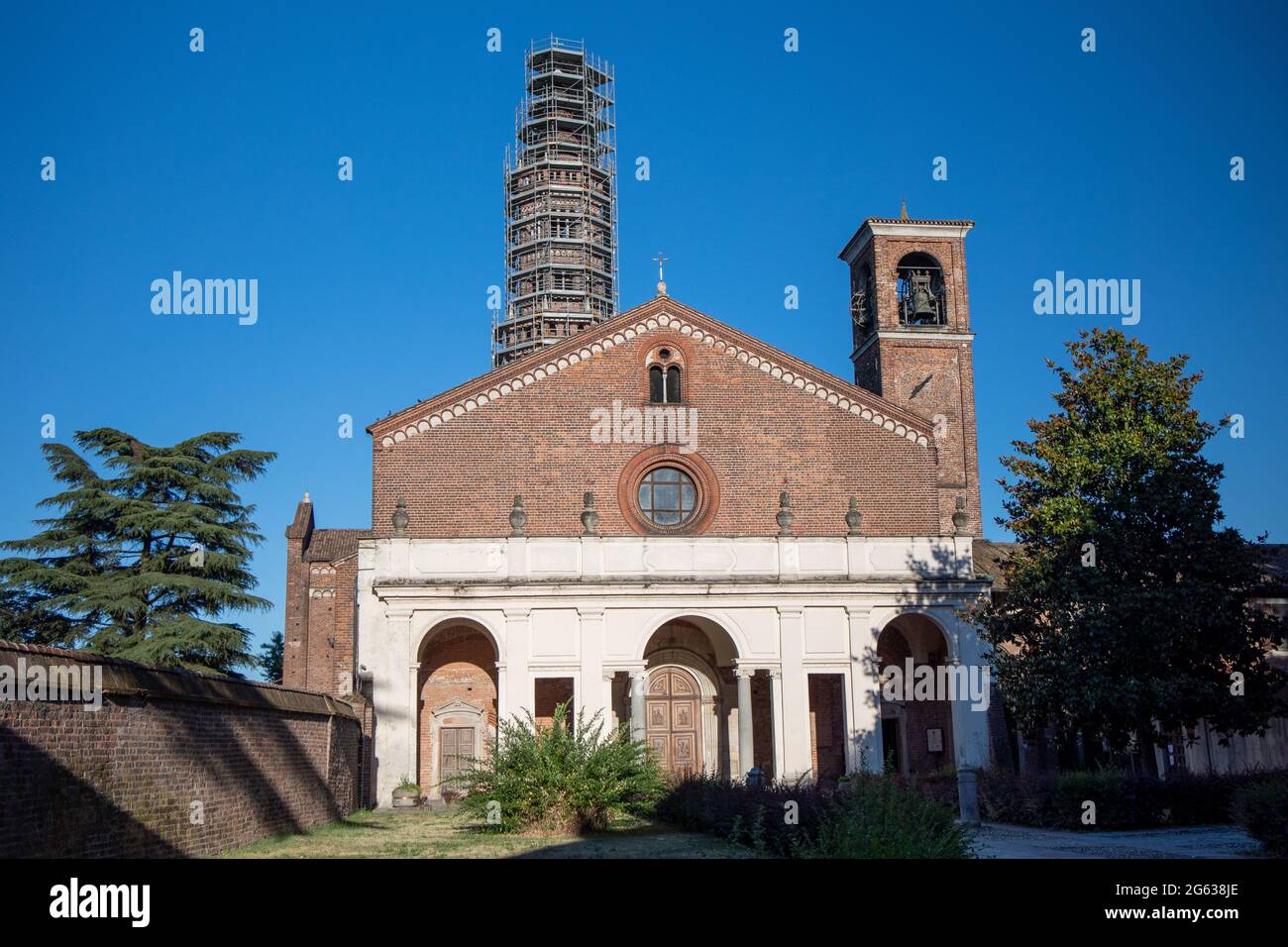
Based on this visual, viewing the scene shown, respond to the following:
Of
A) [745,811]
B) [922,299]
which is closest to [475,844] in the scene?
[745,811]

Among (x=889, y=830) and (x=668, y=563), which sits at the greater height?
(x=668, y=563)

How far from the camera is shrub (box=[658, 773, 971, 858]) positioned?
1142 cm

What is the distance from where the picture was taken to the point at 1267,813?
Result: 13.9 meters

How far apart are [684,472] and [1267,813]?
17285 millimetres

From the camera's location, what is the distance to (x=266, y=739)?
16.9 m

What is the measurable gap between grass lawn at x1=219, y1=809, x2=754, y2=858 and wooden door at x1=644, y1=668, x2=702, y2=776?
9.30 m

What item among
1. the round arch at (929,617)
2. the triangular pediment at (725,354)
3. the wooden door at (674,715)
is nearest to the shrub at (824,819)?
the round arch at (929,617)

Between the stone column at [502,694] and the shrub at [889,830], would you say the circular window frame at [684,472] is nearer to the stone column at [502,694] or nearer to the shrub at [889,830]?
the stone column at [502,694]

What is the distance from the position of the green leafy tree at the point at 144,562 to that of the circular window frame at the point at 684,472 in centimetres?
1161

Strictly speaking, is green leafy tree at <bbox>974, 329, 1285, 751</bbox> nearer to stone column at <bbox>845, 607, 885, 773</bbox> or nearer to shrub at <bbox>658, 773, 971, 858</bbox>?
stone column at <bbox>845, 607, 885, 773</bbox>

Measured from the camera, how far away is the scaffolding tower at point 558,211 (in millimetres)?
60031

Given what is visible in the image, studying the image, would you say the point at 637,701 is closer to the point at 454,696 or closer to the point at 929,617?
the point at 454,696

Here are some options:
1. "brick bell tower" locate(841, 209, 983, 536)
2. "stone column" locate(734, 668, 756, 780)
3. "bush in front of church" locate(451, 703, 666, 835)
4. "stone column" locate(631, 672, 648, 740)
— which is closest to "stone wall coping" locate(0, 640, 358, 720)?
"bush in front of church" locate(451, 703, 666, 835)
